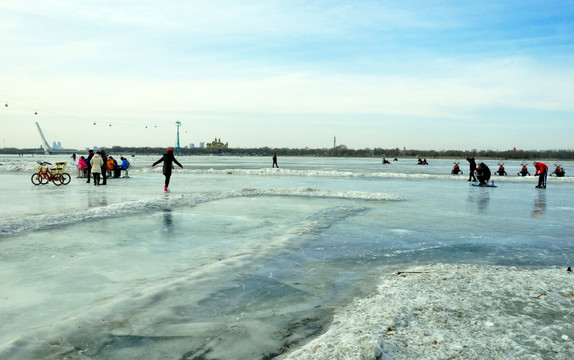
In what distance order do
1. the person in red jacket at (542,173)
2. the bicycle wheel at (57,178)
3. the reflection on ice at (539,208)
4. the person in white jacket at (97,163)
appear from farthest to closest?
the person in red jacket at (542,173), the bicycle wheel at (57,178), the person in white jacket at (97,163), the reflection on ice at (539,208)

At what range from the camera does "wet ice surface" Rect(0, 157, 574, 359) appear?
364 centimetres

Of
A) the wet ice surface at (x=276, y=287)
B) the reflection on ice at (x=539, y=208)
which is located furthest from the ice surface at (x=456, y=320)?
the reflection on ice at (x=539, y=208)

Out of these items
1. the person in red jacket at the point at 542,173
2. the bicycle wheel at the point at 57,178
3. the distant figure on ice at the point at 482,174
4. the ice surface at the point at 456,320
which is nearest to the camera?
the ice surface at the point at 456,320

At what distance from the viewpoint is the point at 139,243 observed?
7980 mm

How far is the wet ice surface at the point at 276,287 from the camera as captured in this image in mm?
3639

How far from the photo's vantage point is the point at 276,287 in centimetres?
535

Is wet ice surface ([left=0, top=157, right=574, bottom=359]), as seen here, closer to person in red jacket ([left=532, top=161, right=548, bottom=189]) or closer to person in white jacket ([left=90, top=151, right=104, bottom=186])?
person in white jacket ([left=90, top=151, right=104, bottom=186])

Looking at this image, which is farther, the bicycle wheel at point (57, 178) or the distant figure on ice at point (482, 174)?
the distant figure on ice at point (482, 174)

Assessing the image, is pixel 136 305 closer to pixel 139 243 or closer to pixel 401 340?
pixel 401 340

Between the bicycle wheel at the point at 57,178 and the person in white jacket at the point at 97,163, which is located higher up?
the person in white jacket at the point at 97,163

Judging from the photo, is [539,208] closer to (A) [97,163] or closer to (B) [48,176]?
(A) [97,163]

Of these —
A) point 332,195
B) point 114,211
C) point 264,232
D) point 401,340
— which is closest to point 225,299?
point 401,340

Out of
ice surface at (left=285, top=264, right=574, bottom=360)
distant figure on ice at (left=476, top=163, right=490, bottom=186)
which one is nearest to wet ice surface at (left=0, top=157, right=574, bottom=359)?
ice surface at (left=285, top=264, right=574, bottom=360)

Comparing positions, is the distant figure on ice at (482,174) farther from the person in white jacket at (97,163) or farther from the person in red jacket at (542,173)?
the person in white jacket at (97,163)
